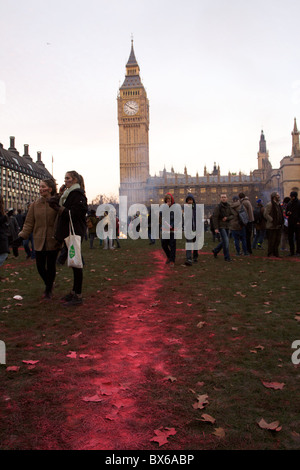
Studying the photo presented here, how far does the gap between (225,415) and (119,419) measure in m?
0.80

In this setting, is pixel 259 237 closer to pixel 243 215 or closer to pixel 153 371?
pixel 243 215

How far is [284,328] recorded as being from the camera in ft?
15.8

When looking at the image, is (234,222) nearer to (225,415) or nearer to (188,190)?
(225,415)

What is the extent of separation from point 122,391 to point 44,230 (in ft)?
12.9

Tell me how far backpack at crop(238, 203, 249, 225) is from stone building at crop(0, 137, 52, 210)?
7054cm

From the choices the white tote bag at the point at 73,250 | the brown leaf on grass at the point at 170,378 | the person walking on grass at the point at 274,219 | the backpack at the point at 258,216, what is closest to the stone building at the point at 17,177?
the backpack at the point at 258,216

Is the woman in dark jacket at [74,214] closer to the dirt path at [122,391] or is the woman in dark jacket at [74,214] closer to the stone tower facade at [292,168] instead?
the dirt path at [122,391]

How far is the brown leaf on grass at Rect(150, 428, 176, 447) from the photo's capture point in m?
2.46

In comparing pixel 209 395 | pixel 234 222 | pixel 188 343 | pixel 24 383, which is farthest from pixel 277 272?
pixel 24 383

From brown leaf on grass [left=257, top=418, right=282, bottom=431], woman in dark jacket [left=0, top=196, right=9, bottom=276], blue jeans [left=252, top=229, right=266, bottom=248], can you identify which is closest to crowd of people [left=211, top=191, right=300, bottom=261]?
blue jeans [left=252, top=229, right=266, bottom=248]

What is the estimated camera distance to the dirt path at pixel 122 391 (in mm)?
2566

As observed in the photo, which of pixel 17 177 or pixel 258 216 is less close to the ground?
pixel 17 177

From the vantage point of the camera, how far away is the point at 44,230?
21.4 feet

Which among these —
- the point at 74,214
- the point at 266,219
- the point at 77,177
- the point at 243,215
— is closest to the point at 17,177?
the point at 243,215
